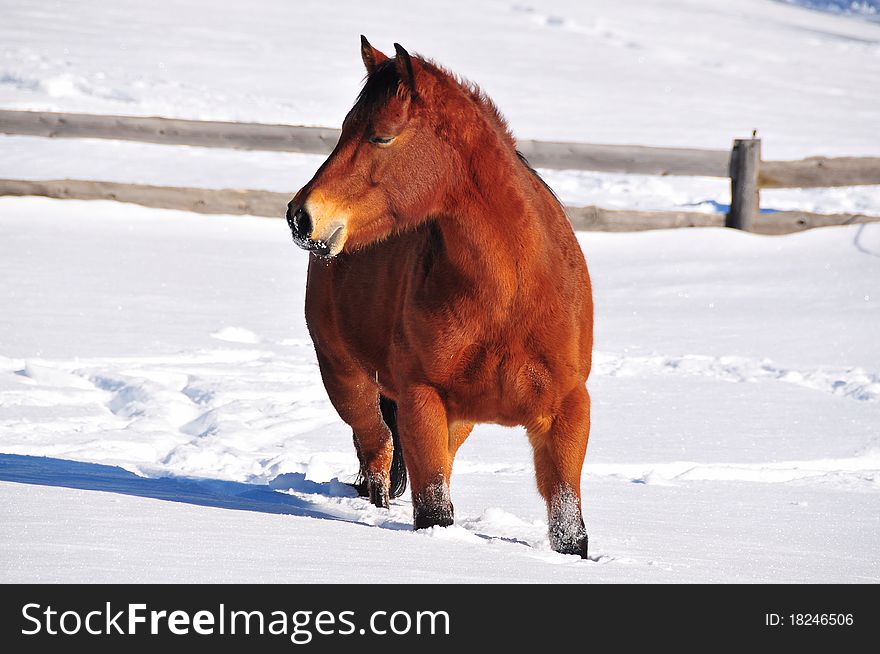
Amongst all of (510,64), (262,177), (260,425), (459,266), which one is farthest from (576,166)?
(510,64)

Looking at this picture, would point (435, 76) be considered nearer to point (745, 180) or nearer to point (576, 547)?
point (576, 547)

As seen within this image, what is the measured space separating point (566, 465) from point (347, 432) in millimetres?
2580

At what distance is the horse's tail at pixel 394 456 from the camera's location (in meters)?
4.86

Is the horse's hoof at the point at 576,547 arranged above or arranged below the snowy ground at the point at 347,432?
above

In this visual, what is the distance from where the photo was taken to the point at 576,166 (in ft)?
37.0

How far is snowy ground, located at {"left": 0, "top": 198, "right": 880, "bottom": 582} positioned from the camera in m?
3.11

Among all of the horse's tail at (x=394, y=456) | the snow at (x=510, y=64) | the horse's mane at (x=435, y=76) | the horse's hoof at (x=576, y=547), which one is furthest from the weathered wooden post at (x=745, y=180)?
the horse's hoof at (x=576, y=547)

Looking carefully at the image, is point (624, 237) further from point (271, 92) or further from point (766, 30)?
point (766, 30)

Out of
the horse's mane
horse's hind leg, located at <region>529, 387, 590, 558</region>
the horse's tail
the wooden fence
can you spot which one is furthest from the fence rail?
horse's hind leg, located at <region>529, 387, 590, 558</region>

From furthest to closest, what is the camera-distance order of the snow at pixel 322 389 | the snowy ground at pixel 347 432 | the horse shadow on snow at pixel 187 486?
the horse shadow on snow at pixel 187 486 < the snow at pixel 322 389 < the snowy ground at pixel 347 432

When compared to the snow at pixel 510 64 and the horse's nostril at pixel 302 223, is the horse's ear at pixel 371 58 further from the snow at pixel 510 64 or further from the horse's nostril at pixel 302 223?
the snow at pixel 510 64

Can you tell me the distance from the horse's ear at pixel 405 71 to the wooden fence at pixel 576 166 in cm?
775

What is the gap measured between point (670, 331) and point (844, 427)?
8.09 feet

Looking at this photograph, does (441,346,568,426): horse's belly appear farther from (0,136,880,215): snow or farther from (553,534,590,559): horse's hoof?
(0,136,880,215): snow
